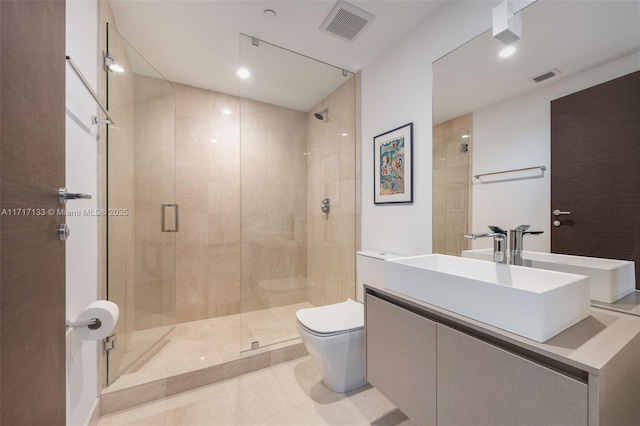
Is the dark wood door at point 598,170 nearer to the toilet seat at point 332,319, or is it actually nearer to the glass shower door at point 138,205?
the toilet seat at point 332,319

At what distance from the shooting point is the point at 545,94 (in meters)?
Result: 1.20

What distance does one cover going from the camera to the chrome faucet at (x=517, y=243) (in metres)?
1.24

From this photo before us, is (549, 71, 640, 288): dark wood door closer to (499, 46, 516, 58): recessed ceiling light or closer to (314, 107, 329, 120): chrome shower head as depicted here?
(499, 46, 516, 58): recessed ceiling light

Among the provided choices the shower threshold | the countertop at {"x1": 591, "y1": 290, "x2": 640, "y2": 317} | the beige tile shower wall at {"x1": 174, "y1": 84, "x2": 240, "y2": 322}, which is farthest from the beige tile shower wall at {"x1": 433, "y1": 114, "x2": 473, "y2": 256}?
the beige tile shower wall at {"x1": 174, "y1": 84, "x2": 240, "y2": 322}

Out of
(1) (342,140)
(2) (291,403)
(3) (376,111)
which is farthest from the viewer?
(1) (342,140)

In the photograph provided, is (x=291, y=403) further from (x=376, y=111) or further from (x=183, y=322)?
(x=376, y=111)

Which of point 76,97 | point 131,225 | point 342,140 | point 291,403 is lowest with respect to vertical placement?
point 291,403

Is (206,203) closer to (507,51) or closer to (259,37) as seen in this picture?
(259,37)

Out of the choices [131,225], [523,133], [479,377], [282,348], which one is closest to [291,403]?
[282,348]

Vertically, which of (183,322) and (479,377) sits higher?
(479,377)

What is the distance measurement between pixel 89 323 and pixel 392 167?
2.02m

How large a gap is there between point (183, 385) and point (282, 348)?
69 centimetres

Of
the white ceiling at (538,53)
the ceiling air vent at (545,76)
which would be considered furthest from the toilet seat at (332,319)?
the ceiling air vent at (545,76)

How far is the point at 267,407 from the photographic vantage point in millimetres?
1553
